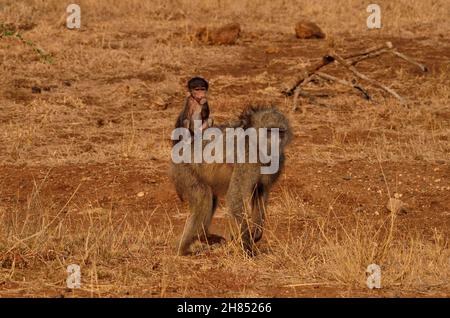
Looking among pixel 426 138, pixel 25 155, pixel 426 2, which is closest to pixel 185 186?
pixel 25 155

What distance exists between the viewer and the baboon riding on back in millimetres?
6113

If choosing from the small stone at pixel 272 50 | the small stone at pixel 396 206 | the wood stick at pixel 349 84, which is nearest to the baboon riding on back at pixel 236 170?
the small stone at pixel 396 206

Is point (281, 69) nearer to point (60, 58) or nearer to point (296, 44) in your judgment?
point (296, 44)

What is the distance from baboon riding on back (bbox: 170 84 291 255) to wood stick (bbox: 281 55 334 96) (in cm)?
495

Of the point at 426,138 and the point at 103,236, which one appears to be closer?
the point at 103,236

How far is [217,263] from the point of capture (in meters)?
5.61

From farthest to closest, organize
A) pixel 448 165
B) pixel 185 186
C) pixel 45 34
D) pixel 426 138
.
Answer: pixel 45 34
pixel 426 138
pixel 448 165
pixel 185 186

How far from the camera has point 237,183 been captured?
612cm

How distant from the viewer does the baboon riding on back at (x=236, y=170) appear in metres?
6.11

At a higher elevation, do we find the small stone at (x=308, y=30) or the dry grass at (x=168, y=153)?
the small stone at (x=308, y=30)

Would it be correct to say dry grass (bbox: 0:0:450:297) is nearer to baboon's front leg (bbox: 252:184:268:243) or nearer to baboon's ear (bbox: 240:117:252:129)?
baboon's front leg (bbox: 252:184:268:243)

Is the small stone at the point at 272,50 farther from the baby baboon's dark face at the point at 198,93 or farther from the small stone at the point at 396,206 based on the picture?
the baby baboon's dark face at the point at 198,93

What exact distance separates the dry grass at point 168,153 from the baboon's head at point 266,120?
688 mm
